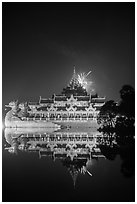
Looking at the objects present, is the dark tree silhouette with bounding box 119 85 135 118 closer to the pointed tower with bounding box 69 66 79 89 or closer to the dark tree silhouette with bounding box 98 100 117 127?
the dark tree silhouette with bounding box 98 100 117 127

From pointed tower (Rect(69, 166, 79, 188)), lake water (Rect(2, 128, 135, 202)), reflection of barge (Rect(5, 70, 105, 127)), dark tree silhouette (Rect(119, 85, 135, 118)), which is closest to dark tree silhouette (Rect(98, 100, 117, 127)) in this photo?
dark tree silhouette (Rect(119, 85, 135, 118))

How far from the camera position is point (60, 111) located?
3872 centimetres

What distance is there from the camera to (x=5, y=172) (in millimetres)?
6121

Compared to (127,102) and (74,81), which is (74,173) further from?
(74,81)

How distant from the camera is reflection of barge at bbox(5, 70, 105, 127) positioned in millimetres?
36062

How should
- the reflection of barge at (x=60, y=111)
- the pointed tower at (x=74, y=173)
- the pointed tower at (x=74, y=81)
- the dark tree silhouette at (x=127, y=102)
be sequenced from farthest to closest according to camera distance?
the pointed tower at (x=74, y=81)
the reflection of barge at (x=60, y=111)
the dark tree silhouette at (x=127, y=102)
the pointed tower at (x=74, y=173)

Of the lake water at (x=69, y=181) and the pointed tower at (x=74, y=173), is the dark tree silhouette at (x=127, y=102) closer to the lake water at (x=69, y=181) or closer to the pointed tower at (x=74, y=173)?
the lake water at (x=69, y=181)

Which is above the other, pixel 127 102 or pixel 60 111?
pixel 127 102

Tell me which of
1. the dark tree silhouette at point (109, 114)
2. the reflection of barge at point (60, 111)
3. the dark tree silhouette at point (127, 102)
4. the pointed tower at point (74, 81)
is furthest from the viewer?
the pointed tower at point (74, 81)

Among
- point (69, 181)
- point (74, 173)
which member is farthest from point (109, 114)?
point (69, 181)

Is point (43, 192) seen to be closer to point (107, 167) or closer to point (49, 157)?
point (107, 167)

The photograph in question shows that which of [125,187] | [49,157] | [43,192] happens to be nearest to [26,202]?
[43,192]

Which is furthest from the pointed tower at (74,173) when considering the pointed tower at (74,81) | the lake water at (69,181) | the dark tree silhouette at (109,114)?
the pointed tower at (74,81)

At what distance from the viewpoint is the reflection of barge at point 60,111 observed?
36062mm
